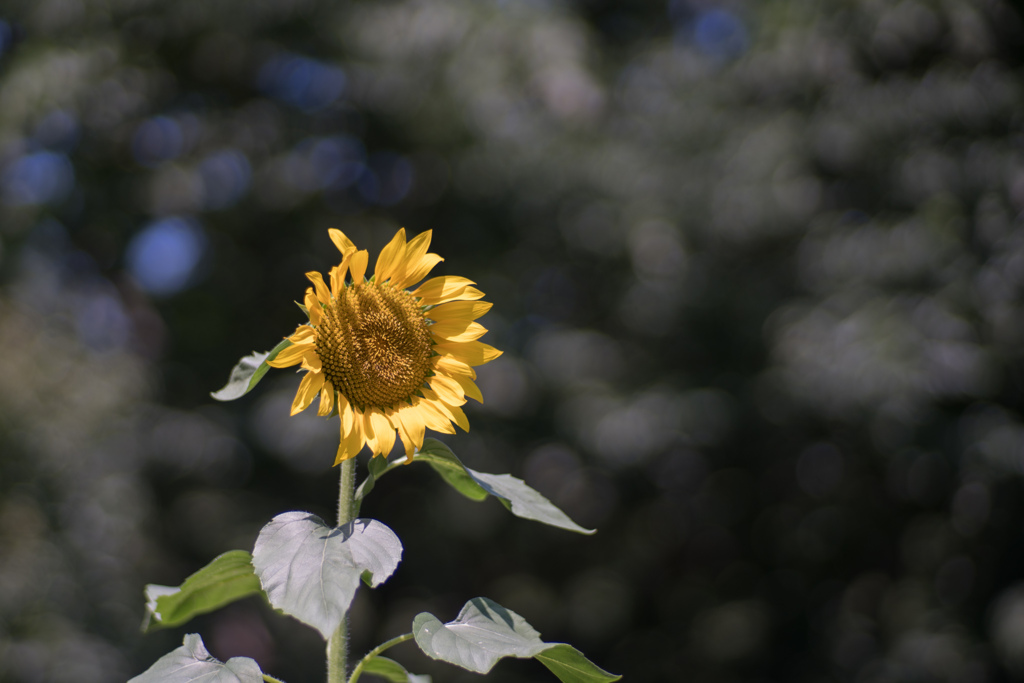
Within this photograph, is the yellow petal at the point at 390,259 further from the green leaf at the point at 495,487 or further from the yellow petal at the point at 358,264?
the green leaf at the point at 495,487

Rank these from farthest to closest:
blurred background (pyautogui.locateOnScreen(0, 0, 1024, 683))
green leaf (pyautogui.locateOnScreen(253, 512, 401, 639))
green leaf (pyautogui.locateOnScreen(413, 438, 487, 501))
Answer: blurred background (pyautogui.locateOnScreen(0, 0, 1024, 683)) → green leaf (pyautogui.locateOnScreen(413, 438, 487, 501)) → green leaf (pyautogui.locateOnScreen(253, 512, 401, 639))

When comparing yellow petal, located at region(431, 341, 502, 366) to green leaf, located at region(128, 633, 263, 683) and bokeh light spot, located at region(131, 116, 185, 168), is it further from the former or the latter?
bokeh light spot, located at region(131, 116, 185, 168)

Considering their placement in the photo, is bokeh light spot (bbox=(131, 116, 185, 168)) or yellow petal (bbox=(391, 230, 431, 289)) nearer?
yellow petal (bbox=(391, 230, 431, 289))

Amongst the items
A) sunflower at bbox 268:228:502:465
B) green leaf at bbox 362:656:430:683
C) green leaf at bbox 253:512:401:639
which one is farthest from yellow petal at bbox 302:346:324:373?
green leaf at bbox 362:656:430:683

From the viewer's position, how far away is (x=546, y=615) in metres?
3.21

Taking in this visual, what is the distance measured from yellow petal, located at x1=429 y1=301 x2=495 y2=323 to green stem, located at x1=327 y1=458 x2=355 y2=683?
0.13m

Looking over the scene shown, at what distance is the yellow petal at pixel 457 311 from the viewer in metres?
0.52

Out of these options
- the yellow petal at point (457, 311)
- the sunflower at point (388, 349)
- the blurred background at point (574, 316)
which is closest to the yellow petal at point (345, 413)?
the sunflower at point (388, 349)

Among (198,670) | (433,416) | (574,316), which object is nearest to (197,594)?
(198,670)

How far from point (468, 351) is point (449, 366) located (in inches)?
0.7

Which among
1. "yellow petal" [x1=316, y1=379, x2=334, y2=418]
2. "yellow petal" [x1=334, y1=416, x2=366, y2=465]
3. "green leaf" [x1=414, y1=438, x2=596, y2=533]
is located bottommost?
"green leaf" [x1=414, y1=438, x2=596, y2=533]

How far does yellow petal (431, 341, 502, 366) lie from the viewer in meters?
0.51

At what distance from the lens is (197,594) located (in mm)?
546

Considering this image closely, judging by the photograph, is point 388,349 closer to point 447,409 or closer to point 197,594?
point 447,409
